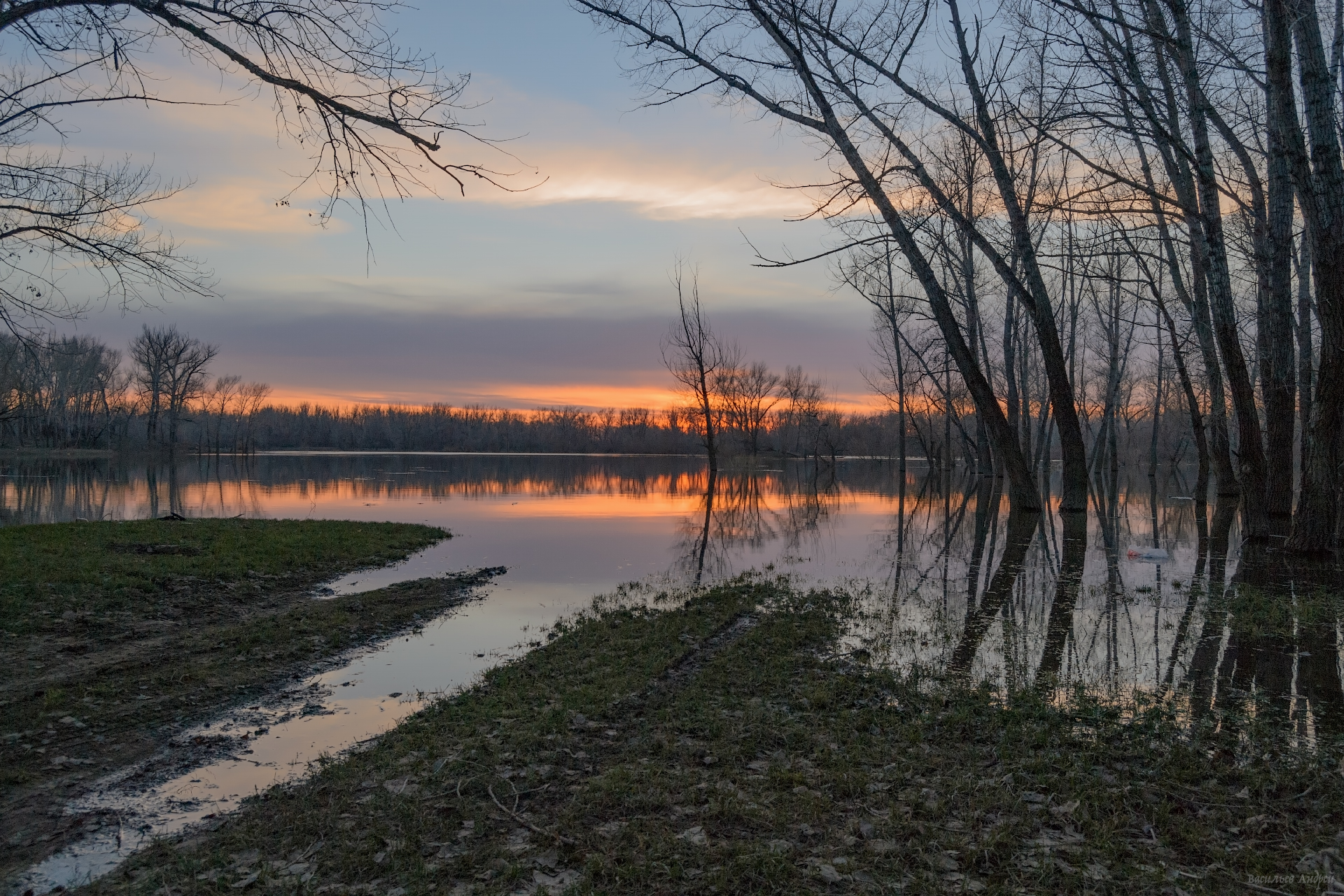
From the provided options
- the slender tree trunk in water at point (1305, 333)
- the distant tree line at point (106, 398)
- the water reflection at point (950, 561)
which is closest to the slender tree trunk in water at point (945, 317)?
the water reflection at point (950, 561)

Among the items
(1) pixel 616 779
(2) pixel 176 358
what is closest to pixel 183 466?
(2) pixel 176 358

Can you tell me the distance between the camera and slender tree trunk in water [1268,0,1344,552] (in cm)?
892

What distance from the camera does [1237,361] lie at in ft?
39.9

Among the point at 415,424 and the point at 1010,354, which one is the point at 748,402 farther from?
the point at 415,424

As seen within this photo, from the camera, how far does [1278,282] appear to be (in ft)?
36.3

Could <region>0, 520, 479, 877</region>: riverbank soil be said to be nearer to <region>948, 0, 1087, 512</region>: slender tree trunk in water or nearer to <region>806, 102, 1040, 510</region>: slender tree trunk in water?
<region>806, 102, 1040, 510</region>: slender tree trunk in water

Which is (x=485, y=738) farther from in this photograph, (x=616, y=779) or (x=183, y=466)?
(x=183, y=466)

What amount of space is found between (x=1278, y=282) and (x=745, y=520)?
1341 cm

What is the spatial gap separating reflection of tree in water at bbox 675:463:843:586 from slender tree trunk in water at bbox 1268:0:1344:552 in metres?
8.25

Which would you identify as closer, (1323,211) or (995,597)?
(1323,211)

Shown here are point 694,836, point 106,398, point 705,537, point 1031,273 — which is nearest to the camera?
point 694,836

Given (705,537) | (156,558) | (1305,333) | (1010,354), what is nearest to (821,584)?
(705,537)

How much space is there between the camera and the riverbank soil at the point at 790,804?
3.34 metres

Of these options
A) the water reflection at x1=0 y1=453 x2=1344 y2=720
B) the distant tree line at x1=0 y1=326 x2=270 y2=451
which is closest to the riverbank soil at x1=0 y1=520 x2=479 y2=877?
the water reflection at x1=0 y1=453 x2=1344 y2=720
